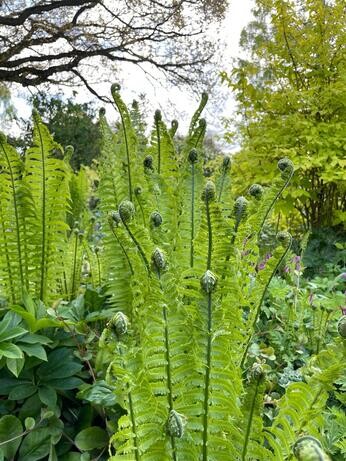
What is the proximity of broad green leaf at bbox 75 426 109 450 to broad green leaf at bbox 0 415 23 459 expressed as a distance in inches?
5.2

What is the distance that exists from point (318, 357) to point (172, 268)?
27cm

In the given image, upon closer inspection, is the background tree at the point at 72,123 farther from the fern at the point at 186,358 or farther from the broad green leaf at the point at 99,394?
the fern at the point at 186,358

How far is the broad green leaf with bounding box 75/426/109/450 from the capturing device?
1.05m

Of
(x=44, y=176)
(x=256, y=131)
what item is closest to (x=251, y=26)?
(x=256, y=131)

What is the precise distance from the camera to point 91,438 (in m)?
1.07

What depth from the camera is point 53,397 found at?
109cm

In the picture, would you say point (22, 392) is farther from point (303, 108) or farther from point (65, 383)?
point (303, 108)

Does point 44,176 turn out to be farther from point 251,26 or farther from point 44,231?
point 251,26

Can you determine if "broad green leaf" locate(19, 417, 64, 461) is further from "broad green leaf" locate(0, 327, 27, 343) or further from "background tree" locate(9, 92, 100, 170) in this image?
"background tree" locate(9, 92, 100, 170)

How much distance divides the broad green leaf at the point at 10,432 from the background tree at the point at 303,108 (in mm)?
3385

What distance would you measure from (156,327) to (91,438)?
1.59 feet

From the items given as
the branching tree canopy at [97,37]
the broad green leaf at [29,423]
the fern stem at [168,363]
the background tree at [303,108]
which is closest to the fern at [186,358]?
the fern stem at [168,363]

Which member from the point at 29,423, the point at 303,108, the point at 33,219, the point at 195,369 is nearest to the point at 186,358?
the point at 195,369

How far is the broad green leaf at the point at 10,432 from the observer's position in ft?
3.41
